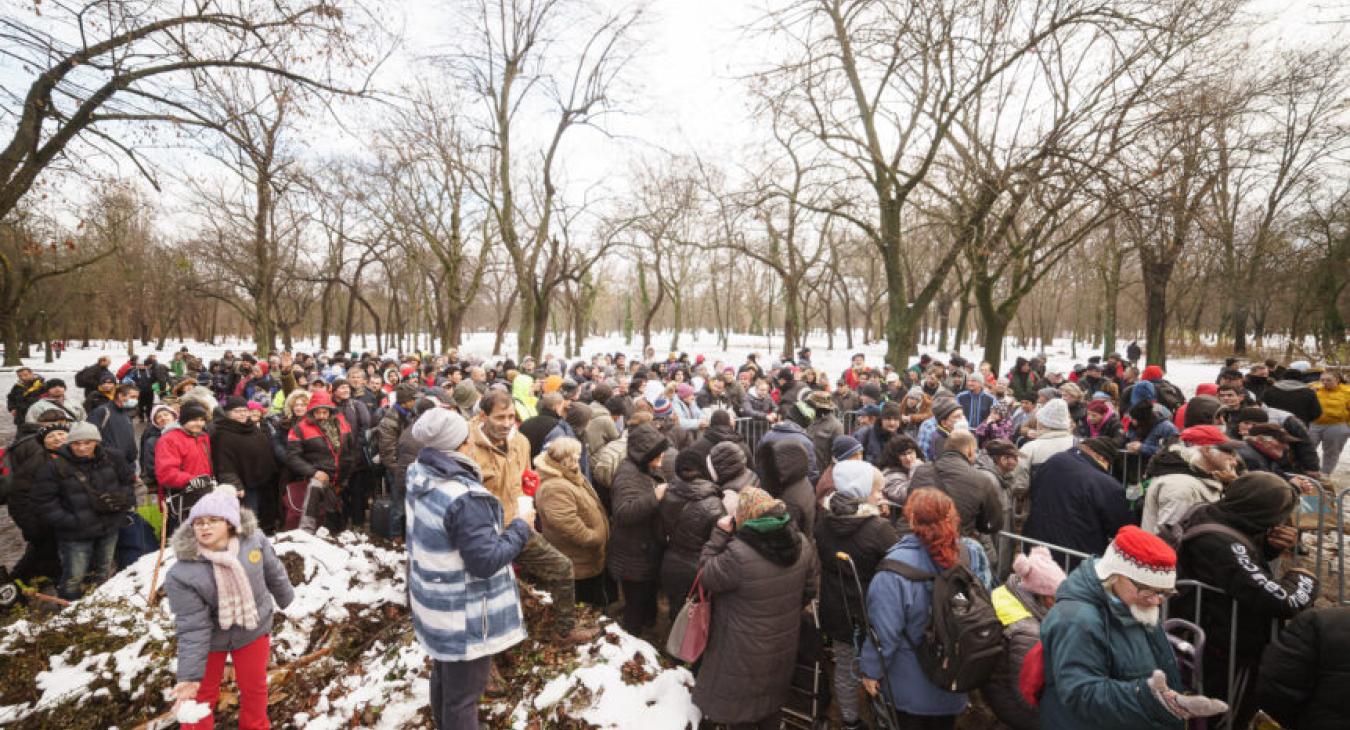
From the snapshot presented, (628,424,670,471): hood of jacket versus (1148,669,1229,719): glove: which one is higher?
(628,424,670,471): hood of jacket

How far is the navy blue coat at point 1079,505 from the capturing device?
4305mm

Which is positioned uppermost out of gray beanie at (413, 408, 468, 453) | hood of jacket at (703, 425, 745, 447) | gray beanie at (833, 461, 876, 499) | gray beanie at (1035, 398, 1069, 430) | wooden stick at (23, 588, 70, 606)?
gray beanie at (413, 408, 468, 453)

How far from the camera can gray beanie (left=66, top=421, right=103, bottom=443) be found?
4.78 metres

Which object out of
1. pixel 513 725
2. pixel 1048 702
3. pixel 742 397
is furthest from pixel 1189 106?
pixel 513 725

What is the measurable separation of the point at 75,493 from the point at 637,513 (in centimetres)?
502

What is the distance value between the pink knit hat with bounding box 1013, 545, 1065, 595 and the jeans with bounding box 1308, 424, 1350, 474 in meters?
8.95

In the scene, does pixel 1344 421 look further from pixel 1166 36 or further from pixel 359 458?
pixel 359 458

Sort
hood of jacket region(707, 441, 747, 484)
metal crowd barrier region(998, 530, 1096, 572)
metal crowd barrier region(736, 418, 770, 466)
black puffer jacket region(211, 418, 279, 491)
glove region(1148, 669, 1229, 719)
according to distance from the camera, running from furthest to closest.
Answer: metal crowd barrier region(736, 418, 770, 466) < black puffer jacket region(211, 418, 279, 491) < metal crowd barrier region(998, 530, 1096, 572) < hood of jacket region(707, 441, 747, 484) < glove region(1148, 669, 1229, 719)

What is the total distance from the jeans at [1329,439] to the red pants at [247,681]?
13.1 metres

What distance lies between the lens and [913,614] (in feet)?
9.14

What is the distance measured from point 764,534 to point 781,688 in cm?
101

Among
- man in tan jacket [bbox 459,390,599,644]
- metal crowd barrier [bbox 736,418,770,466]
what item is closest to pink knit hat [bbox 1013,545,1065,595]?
man in tan jacket [bbox 459,390,599,644]

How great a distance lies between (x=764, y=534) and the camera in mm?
3000

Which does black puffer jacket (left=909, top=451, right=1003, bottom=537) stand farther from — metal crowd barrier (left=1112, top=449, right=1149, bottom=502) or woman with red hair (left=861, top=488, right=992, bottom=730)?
metal crowd barrier (left=1112, top=449, right=1149, bottom=502)
